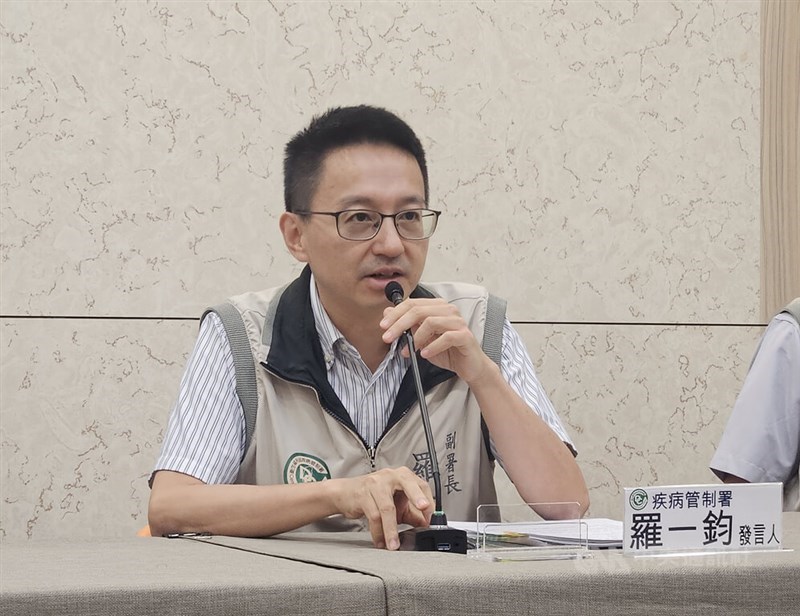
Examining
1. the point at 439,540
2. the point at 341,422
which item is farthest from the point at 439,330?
the point at 439,540

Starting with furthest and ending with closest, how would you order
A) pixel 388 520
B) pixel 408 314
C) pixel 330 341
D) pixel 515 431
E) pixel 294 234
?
pixel 294 234, pixel 330 341, pixel 515 431, pixel 408 314, pixel 388 520

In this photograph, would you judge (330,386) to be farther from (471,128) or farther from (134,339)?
(471,128)

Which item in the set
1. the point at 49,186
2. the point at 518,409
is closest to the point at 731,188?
the point at 518,409

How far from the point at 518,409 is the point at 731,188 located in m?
1.43

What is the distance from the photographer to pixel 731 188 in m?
2.88

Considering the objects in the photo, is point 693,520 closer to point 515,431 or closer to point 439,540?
point 439,540

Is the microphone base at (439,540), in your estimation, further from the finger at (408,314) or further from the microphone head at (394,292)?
the microphone head at (394,292)

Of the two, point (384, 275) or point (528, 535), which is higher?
point (384, 275)

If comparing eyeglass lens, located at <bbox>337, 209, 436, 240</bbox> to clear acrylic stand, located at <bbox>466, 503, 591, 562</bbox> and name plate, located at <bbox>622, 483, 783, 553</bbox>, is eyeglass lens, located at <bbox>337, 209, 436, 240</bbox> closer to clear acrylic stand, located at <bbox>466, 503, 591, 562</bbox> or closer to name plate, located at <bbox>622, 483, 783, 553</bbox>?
clear acrylic stand, located at <bbox>466, 503, 591, 562</bbox>

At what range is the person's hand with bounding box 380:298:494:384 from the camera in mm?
1545

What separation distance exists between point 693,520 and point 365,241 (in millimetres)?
820

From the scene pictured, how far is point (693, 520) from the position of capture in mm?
1060

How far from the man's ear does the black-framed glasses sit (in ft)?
0.45

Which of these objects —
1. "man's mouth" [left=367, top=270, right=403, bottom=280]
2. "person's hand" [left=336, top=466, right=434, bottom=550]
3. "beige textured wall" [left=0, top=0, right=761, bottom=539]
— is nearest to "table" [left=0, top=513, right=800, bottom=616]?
"person's hand" [left=336, top=466, right=434, bottom=550]
